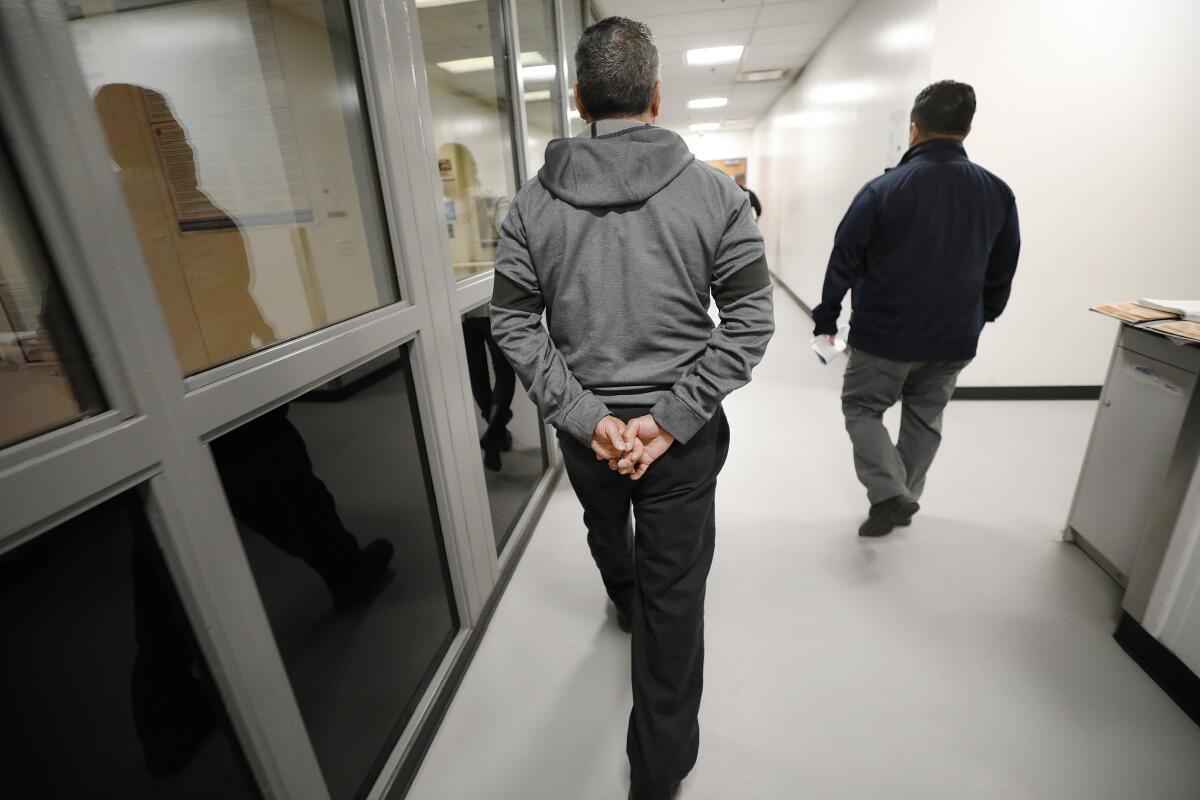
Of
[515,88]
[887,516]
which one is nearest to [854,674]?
[887,516]

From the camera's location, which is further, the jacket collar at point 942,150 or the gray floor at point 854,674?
the jacket collar at point 942,150

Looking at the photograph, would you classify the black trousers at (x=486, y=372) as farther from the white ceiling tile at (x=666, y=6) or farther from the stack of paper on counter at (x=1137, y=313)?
Answer: the white ceiling tile at (x=666, y=6)

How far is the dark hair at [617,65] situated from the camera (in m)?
0.99

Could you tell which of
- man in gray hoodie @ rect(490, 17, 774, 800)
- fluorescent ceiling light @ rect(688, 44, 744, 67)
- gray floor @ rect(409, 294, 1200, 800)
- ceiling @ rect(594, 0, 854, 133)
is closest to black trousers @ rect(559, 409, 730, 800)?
man in gray hoodie @ rect(490, 17, 774, 800)

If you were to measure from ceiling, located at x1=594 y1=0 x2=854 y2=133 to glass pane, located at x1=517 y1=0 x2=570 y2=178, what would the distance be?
2.40ft

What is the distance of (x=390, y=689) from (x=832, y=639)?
131 cm

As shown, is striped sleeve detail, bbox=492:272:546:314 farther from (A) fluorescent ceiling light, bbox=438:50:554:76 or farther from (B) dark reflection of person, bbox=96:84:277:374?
(A) fluorescent ceiling light, bbox=438:50:554:76

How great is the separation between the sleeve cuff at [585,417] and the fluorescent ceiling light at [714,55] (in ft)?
18.6

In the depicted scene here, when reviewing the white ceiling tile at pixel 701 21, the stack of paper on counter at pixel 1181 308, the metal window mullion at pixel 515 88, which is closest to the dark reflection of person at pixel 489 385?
the metal window mullion at pixel 515 88

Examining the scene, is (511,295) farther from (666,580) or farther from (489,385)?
(489,385)

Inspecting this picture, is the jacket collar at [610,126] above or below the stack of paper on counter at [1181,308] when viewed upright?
above

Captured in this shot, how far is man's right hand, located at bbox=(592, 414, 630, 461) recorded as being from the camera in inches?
40.9

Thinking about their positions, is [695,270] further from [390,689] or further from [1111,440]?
[1111,440]

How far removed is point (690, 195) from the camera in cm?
101
